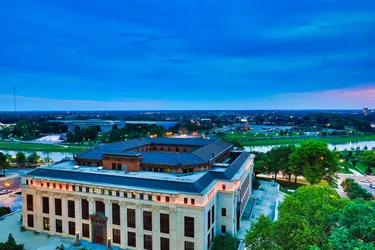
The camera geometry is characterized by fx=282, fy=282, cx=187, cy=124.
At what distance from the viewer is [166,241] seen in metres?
42.5

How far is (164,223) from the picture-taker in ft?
139

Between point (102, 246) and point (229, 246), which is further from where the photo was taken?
point (102, 246)

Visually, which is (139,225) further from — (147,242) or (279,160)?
(279,160)

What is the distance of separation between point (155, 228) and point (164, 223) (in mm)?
1649

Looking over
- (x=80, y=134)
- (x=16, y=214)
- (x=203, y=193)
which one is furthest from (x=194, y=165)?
(x=80, y=134)

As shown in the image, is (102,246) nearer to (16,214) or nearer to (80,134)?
(16,214)

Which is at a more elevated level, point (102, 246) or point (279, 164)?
point (279, 164)

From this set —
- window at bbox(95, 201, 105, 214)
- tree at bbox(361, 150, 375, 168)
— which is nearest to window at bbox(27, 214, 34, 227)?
window at bbox(95, 201, 105, 214)

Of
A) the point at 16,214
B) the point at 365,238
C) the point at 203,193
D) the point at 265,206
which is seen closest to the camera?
the point at 365,238

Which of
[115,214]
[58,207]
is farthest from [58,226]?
[115,214]

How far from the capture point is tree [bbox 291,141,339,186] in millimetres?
69812

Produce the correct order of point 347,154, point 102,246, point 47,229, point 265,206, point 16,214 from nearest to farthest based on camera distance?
point 102,246 < point 47,229 < point 16,214 < point 265,206 < point 347,154

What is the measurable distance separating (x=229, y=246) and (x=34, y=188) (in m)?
35.6

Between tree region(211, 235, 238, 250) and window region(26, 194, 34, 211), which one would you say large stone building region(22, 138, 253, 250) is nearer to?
window region(26, 194, 34, 211)
